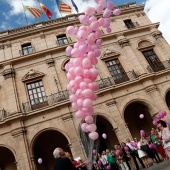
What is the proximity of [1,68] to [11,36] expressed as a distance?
315 cm

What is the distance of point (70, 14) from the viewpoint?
17.2 meters

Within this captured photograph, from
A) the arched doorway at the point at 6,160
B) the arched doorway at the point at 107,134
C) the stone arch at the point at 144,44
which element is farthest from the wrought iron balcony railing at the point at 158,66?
the arched doorway at the point at 6,160

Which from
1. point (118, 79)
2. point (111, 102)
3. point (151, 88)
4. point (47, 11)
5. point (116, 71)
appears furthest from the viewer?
point (47, 11)

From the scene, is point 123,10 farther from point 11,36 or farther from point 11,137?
point 11,137

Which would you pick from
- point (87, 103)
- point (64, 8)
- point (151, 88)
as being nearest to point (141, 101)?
point (151, 88)

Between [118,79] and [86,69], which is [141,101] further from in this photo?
[86,69]

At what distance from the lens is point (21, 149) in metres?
11.0

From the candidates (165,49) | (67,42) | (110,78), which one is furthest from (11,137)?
(165,49)

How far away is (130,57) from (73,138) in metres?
7.75

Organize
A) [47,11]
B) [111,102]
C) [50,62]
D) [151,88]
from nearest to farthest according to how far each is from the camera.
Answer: [111,102], [151,88], [50,62], [47,11]

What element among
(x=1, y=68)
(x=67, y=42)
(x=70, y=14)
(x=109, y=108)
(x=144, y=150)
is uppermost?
(x=70, y=14)

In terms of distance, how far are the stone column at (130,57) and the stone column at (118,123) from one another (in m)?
3.34

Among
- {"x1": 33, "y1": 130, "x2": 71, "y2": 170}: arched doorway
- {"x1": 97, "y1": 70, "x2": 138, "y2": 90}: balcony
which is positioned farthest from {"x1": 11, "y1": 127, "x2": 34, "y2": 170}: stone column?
{"x1": 97, "y1": 70, "x2": 138, "y2": 90}: balcony

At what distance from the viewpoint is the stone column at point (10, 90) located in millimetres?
12367
